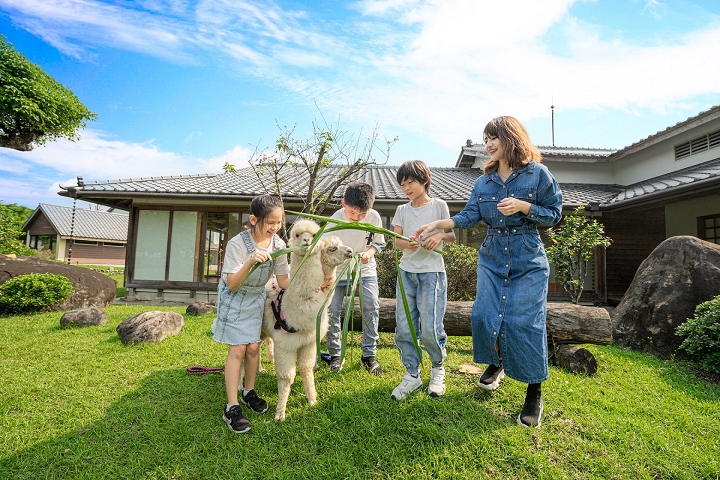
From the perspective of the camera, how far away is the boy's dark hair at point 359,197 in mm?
3457

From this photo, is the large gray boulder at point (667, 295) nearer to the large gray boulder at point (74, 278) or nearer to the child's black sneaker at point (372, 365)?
the child's black sneaker at point (372, 365)

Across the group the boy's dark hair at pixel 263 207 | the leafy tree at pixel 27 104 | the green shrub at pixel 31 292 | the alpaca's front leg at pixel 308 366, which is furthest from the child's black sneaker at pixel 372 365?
the leafy tree at pixel 27 104

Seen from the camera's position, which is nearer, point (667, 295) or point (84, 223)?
point (667, 295)

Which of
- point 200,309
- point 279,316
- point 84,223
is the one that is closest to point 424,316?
point 279,316

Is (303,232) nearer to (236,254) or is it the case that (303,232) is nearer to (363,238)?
(236,254)

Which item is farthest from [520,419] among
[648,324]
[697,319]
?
[648,324]

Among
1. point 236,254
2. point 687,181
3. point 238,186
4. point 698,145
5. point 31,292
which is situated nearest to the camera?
point 236,254

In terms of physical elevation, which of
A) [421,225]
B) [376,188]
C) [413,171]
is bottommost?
[421,225]

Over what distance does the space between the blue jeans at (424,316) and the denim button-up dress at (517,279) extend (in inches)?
13.4

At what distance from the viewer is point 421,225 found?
3064 millimetres

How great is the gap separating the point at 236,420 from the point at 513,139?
3.07 meters

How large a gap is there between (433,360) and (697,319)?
3.78m

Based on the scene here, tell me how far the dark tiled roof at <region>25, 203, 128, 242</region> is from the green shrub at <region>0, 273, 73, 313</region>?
28297mm

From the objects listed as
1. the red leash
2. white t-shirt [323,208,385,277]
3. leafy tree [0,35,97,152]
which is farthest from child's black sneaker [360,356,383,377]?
leafy tree [0,35,97,152]
